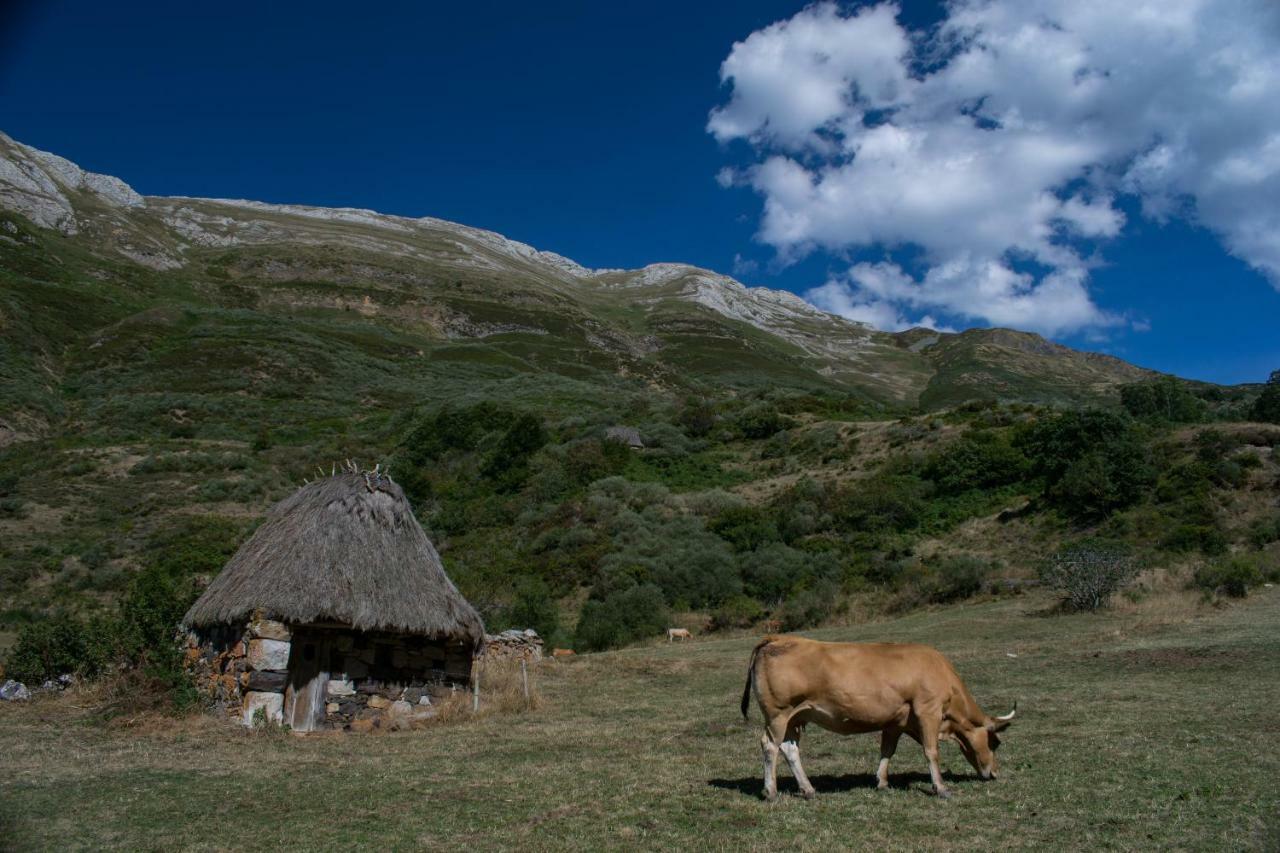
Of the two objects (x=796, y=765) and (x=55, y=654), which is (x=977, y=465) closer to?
(x=796, y=765)

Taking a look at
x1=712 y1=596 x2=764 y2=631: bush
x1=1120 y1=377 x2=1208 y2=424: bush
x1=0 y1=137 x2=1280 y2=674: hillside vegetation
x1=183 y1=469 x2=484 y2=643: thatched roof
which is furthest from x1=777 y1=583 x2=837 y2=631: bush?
x1=1120 y1=377 x2=1208 y2=424: bush

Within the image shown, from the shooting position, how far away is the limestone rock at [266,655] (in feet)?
42.8

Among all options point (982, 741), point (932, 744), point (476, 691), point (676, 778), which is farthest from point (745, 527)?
point (932, 744)

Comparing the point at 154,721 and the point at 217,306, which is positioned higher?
the point at 217,306

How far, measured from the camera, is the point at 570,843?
256 inches

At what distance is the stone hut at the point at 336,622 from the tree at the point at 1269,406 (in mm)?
50663

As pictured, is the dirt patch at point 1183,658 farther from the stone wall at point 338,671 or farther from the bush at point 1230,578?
the stone wall at point 338,671

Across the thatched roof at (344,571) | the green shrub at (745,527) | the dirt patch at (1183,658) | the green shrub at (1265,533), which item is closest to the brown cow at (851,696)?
the thatched roof at (344,571)

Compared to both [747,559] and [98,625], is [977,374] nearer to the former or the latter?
[747,559]

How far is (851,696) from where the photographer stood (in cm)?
735

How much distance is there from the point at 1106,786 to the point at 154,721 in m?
13.0

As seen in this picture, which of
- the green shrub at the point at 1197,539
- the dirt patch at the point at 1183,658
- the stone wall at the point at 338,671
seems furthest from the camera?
the green shrub at the point at 1197,539

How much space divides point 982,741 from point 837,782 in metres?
1.47

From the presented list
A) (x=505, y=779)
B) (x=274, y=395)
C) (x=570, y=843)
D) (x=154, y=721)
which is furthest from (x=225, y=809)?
(x=274, y=395)
